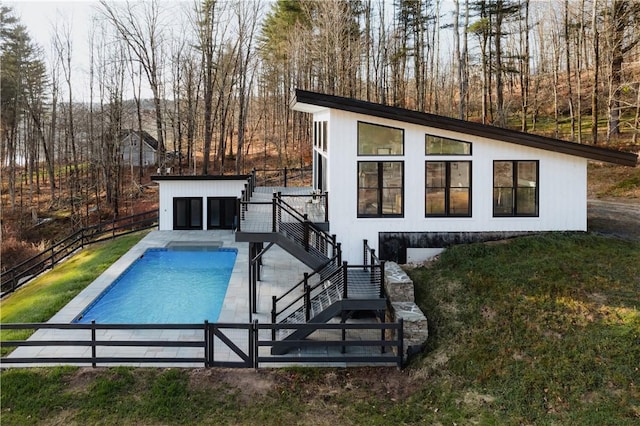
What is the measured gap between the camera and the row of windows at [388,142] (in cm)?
1164

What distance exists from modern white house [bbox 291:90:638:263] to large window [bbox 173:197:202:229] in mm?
10530

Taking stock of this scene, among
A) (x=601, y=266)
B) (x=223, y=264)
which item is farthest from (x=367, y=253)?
(x=223, y=264)

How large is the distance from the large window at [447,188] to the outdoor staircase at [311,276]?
2.47 metres

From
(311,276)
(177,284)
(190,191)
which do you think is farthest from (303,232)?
(190,191)

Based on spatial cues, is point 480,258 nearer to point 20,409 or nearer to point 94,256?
point 20,409

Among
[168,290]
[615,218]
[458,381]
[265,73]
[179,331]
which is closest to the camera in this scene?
[458,381]

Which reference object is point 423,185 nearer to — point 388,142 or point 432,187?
point 432,187

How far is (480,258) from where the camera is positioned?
1088 centimetres

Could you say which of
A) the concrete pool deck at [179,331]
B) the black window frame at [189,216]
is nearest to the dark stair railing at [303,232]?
the concrete pool deck at [179,331]

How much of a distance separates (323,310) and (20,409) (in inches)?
198

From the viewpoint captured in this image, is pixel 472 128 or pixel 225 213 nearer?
pixel 472 128

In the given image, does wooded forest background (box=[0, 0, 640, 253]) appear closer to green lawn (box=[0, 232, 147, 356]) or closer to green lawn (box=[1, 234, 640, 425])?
green lawn (box=[0, 232, 147, 356])

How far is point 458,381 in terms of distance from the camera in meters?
7.70

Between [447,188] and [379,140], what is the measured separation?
2.01m
